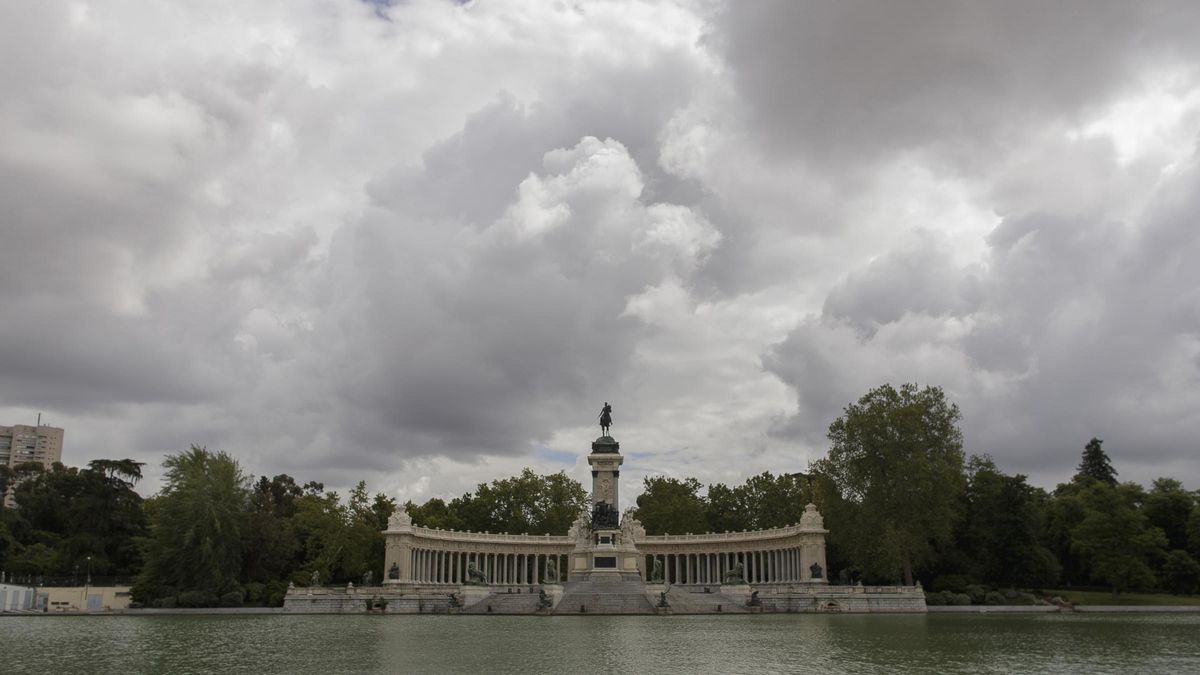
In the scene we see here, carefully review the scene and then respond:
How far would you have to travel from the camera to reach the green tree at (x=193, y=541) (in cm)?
6662

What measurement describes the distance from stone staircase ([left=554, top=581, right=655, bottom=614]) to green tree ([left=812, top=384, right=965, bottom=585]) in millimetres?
17797

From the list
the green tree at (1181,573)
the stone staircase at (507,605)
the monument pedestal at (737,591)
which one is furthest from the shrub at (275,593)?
the green tree at (1181,573)

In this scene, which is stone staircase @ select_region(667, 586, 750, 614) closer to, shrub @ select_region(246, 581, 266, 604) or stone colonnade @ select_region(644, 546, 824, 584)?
stone colonnade @ select_region(644, 546, 824, 584)

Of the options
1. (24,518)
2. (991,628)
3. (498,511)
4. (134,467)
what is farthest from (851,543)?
(24,518)

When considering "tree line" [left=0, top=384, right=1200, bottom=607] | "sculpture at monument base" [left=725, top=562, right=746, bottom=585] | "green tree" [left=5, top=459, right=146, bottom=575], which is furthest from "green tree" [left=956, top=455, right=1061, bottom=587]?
"green tree" [left=5, top=459, right=146, bottom=575]

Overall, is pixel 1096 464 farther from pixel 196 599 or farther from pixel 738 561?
pixel 196 599

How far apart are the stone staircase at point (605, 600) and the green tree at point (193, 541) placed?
25171 millimetres

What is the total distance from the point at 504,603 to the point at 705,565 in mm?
38505

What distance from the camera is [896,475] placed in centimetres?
6762

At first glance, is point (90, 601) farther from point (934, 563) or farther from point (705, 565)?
point (934, 563)

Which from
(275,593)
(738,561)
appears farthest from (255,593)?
(738,561)

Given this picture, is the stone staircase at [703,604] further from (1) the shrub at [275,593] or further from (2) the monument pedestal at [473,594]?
(1) the shrub at [275,593]

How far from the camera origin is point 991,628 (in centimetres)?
Result: 4022

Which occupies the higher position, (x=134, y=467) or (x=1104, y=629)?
(x=134, y=467)
